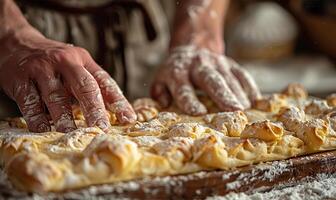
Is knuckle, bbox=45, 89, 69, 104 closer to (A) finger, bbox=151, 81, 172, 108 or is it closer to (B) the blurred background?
(A) finger, bbox=151, 81, 172, 108

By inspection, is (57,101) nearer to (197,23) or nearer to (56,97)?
(56,97)

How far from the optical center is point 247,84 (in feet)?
5.09

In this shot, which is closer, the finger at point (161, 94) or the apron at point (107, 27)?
the finger at point (161, 94)

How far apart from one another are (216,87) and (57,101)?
0.48 metres

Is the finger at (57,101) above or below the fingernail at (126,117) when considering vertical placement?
above

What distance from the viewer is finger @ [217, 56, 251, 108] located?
58.0 inches

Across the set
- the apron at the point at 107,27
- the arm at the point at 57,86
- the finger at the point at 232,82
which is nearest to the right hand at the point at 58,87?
the arm at the point at 57,86

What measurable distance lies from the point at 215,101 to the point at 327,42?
213 centimetres

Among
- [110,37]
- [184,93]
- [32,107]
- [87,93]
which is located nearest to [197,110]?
[184,93]

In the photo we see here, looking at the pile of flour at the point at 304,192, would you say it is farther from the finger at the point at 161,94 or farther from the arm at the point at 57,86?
the finger at the point at 161,94

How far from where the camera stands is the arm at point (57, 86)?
3.93 feet

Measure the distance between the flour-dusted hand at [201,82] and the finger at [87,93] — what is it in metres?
0.30

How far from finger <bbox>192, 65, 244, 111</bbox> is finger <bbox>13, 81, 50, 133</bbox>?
49 cm

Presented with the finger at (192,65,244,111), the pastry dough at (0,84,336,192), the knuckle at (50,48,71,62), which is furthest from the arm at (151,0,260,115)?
the knuckle at (50,48,71,62)
